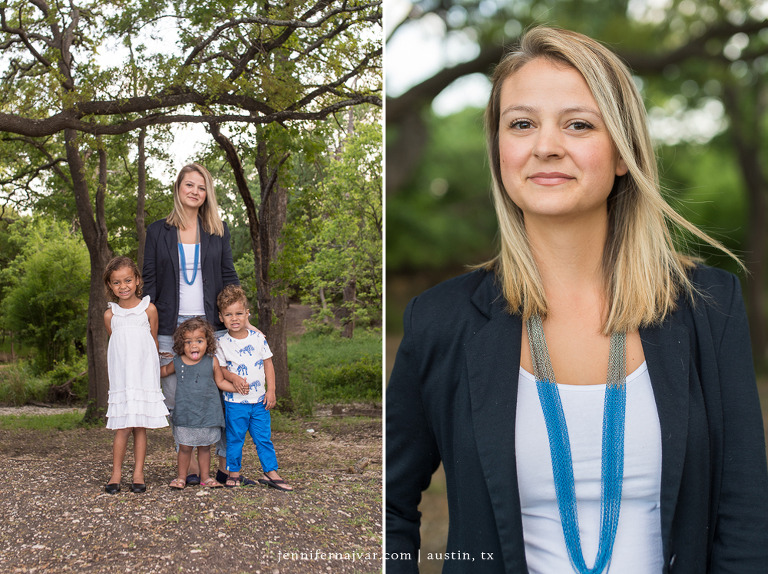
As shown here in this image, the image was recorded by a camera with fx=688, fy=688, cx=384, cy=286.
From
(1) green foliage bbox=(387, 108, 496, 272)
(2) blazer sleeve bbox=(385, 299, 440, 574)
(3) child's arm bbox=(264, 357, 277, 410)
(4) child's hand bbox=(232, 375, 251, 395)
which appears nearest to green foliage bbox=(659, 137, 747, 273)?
(1) green foliage bbox=(387, 108, 496, 272)

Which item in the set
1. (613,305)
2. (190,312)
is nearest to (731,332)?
(613,305)

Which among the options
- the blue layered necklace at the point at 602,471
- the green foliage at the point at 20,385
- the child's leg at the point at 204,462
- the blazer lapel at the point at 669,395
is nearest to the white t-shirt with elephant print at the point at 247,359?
the child's leg at the point at 204,462

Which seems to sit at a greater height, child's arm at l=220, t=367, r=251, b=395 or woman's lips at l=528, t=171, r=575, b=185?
woman's lips at l=528, t=171, r=575, b=185

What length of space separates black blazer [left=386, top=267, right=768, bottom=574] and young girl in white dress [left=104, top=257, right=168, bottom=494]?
1.36 meters

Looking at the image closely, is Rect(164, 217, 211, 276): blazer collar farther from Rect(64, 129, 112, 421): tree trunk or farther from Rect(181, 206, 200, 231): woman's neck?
Rect(64, 129, 112, 421): tree trunk

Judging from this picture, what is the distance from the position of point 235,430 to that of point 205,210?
849mm

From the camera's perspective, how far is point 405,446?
1.44 m

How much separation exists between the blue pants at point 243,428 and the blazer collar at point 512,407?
1.47 m

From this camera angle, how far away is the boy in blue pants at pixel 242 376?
2.57 metres

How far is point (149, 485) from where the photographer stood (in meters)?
2.58

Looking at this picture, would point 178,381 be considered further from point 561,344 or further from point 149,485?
point 561,344

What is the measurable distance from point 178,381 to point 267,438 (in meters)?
0.44

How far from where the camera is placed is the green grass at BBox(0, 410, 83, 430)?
107 inches

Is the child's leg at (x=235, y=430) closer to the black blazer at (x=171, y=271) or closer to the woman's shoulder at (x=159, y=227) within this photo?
the black blazer at (x=171, y=271)
